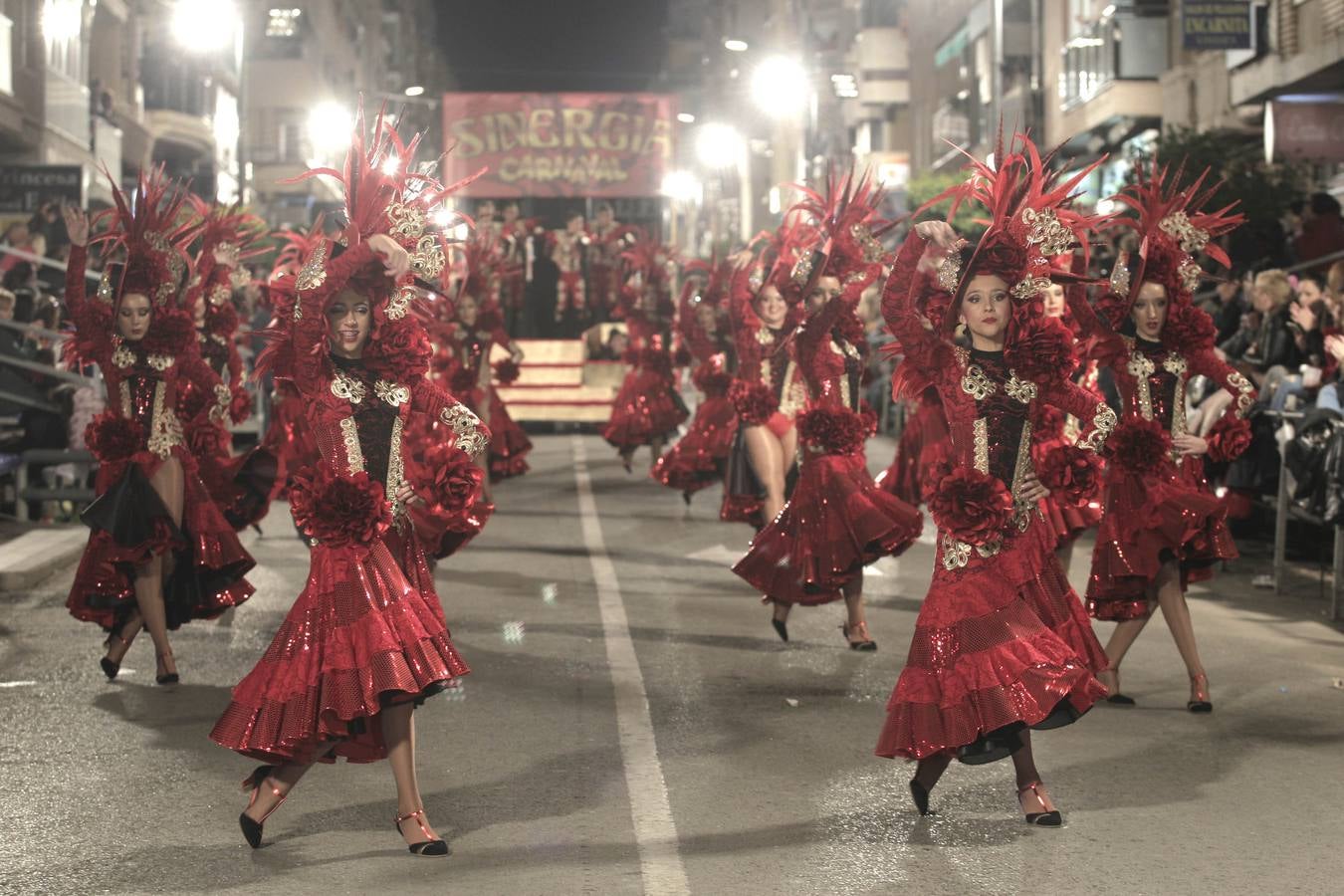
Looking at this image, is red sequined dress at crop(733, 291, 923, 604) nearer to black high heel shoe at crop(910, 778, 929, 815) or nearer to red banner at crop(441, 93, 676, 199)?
black high heel shoe at crop(910, 778, 929, 815)

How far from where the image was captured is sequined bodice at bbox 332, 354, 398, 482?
268 inches

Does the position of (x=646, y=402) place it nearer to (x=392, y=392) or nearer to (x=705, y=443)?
(x=705, y=443)

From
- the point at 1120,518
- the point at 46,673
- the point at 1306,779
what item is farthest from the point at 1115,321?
the point at 46,673

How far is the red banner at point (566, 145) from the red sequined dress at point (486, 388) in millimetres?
11874

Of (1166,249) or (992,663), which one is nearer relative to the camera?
(992,663)

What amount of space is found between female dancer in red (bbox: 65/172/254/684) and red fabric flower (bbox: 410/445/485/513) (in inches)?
128

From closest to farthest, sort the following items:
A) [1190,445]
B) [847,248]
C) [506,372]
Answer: [1190,445]
[847,248]
[506,372]

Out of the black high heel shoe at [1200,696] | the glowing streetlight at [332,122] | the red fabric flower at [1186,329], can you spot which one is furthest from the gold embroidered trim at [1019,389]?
the glowing streetlight at [332,122]

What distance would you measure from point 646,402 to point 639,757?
13.5m

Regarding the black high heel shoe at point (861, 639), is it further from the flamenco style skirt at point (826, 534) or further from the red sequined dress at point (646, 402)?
the red sequined dress at point (646, 402)

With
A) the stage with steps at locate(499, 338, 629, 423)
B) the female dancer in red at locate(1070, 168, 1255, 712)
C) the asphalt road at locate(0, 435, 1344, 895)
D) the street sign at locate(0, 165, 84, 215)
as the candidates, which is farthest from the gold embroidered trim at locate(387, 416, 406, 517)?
the stage with steps at locate(499, 338, 629, 423)

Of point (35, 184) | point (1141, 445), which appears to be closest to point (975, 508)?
point (1141, 445)

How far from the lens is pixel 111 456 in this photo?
9.64 meters

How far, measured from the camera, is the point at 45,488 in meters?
16.3
